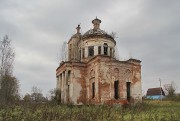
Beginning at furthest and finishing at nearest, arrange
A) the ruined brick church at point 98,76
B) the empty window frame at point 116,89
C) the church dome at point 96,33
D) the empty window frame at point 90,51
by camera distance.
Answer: the empty window frame at point 90,51, the church dome at point 96,33, the empty window frame at point 116,89, the ruined brick church at point 98,76

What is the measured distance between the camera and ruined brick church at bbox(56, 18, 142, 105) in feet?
88.9

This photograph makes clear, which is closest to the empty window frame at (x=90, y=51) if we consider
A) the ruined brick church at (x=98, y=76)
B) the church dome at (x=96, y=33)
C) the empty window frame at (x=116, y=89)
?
the ruined brick church at (x=98, y=76)

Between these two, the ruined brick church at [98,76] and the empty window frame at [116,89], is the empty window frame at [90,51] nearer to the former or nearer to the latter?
the ruined brick church at [98,76]

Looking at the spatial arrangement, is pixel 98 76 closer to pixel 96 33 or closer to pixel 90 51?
pixel 90 51

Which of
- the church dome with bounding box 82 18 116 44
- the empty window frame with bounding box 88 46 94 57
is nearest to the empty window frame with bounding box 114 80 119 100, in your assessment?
the empty window frame with bounding box 88 46 94 57

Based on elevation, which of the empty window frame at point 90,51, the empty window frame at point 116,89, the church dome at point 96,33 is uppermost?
the church dome at point 96,33

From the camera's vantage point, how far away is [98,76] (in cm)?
2695

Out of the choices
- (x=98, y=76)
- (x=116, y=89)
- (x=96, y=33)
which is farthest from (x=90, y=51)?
(x=116, y=89)

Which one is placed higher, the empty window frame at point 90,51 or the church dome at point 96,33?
the church dome at point 96,33

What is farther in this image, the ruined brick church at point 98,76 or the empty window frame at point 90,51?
the empty window frame at point 90,51

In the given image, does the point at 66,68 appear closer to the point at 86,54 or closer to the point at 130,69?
the point at 86,54

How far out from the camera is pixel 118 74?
91.7ft

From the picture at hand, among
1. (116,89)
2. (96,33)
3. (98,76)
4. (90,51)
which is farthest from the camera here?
(90,51)

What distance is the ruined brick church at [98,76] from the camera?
88.9 feet
